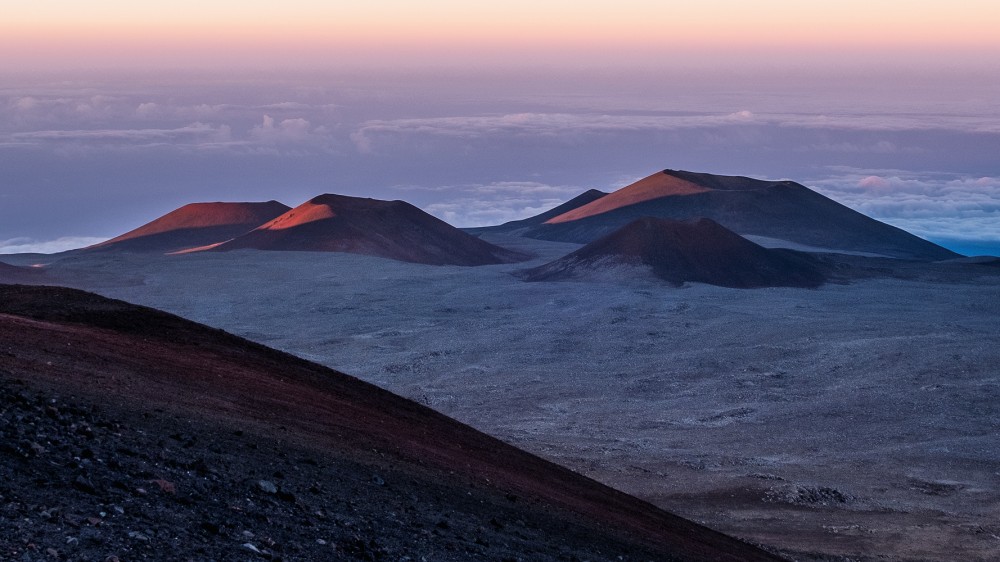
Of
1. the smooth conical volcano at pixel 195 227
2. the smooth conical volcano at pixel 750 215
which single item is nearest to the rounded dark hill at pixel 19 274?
the smooth conical volcano at pixel 195 227

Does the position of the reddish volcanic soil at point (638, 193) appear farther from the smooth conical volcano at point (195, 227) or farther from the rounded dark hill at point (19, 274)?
the rounded dark hill at point (19, 274)

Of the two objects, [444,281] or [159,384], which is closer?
[159,384]

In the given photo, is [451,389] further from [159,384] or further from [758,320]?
[159,384]

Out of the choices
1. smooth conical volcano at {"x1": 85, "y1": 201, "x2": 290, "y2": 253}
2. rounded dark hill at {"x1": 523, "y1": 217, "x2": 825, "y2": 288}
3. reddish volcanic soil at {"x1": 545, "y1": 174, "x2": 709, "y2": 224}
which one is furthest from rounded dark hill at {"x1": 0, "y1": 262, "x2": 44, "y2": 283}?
reddish volcanic soil at {"x1": 545, "y1": 174, "x2": 709, "y2": 224}

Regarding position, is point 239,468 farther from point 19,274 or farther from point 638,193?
point 638,193

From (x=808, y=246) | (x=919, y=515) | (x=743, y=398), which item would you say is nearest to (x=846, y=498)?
(x=919, y=515)

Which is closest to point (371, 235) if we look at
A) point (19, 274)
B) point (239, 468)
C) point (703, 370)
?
point (19, 274)
